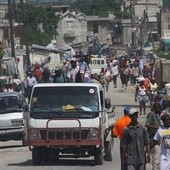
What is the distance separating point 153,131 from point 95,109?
3873 mm

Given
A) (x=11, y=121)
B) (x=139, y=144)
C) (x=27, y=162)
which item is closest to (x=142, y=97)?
(x=11, y=121)

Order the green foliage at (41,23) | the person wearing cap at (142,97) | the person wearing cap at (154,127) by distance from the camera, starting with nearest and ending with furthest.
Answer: the person wearing cap at (154,127)
the person wearing cap at (142,97)
the green foliage at (41,23)

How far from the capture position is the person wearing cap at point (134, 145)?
57.6 ft

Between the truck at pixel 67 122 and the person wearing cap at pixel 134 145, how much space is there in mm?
5947

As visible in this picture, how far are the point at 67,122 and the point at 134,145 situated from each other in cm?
623

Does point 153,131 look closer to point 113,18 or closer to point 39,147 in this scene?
Result: point 39,147

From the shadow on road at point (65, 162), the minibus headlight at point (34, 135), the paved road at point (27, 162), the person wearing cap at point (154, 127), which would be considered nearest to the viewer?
the person wearing cap at point (154, 127)

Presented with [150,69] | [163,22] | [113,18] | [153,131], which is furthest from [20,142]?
[113,18]

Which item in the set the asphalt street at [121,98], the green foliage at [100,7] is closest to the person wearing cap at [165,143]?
the asphalt street at [121,98]

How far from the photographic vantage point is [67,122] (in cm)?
2380

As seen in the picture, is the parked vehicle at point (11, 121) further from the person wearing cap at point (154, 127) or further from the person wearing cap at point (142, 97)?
the person wearing cap at point (142, 97)

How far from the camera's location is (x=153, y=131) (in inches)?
807

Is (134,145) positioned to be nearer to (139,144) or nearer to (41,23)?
(139,144)

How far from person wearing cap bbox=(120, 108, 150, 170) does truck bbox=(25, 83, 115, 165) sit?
234 inches
